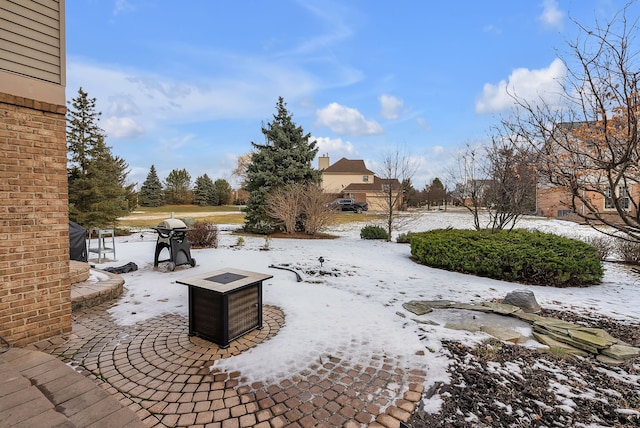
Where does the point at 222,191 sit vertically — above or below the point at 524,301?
above

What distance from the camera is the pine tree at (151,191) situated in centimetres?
4344

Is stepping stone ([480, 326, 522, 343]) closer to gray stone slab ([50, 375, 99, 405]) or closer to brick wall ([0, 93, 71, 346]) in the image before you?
gray stone slab ([50, 375, 99, 405])

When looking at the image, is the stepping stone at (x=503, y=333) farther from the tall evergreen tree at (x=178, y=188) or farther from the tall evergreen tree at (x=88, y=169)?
the tall evergreen tree at (x=178, y=188)

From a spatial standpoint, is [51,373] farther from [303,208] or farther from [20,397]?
[303,208]

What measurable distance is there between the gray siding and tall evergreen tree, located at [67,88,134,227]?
46.8 ft

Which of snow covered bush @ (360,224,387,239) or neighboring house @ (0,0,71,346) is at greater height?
neighboring house @ (0,0,71,346)

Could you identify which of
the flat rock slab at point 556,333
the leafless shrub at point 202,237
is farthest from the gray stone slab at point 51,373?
the leafless shrub at point 202,237

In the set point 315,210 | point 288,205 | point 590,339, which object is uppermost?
point 288,205

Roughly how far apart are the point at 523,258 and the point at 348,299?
14.5ft

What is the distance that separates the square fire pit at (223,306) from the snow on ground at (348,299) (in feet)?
1.23

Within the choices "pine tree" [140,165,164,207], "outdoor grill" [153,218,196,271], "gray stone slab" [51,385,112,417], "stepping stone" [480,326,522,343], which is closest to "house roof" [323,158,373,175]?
"pine tree" [140,165,164,207]

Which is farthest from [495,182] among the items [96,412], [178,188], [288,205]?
[178,188]

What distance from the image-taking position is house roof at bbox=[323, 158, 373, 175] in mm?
43594

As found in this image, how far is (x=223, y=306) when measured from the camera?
3.12 metres
